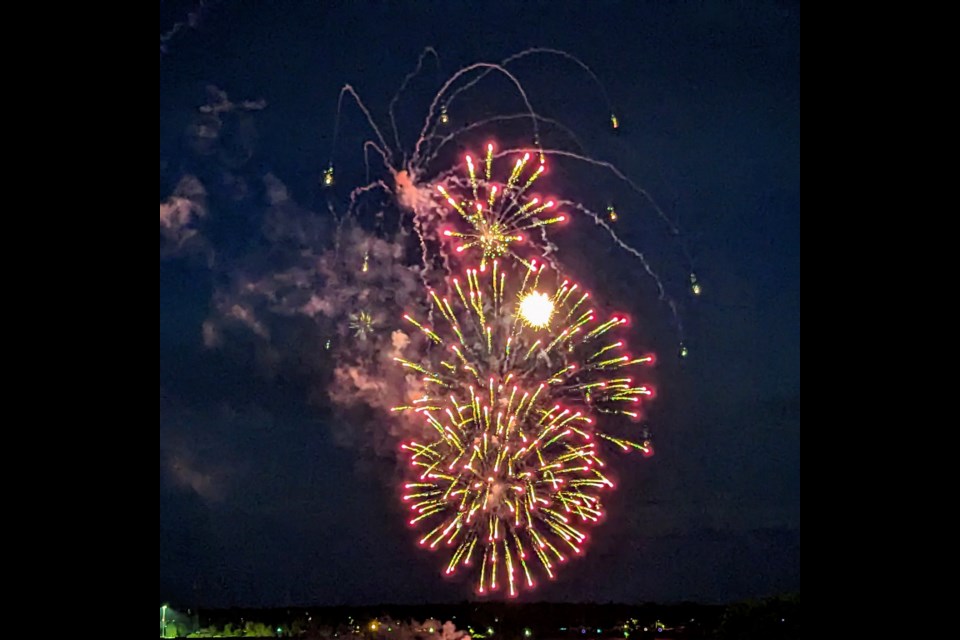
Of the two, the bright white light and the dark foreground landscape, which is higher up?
the bright white light

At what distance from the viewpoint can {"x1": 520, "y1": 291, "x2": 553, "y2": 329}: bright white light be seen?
1492 cm

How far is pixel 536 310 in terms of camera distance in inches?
589

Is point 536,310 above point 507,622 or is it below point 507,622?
above

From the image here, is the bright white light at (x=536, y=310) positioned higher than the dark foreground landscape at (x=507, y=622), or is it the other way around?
the bright white light at (x=536, y=310)

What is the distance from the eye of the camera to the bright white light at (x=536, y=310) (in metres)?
14.9
